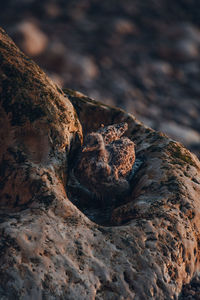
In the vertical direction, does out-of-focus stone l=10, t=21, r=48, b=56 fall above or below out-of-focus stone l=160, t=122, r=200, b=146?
above

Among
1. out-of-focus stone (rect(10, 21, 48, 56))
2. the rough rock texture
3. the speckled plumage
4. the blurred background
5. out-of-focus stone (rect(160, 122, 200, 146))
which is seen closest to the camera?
the rough rock texture

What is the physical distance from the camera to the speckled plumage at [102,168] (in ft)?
9.89

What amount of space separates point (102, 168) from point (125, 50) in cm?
825

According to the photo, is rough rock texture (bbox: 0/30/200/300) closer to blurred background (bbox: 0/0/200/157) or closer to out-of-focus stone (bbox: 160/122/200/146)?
out-of-focus stone (bbox: 160/122/200/146)

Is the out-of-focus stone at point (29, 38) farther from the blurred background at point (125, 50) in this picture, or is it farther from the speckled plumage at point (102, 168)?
the speckled plumage at point (102, 168)

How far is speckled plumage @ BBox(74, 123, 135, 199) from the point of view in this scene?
9.89ft

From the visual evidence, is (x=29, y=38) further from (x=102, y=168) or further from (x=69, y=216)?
(x=69, y=216)

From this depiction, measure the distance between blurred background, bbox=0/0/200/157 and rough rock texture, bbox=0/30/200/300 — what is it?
5068mm

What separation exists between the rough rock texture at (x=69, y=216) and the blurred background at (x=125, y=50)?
16.6 ft

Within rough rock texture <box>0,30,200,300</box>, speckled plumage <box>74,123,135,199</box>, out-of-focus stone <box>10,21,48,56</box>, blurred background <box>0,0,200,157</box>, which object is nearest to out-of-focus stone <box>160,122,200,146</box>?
blurred background <box>0,0,200,157</box>

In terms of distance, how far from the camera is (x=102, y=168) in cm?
300

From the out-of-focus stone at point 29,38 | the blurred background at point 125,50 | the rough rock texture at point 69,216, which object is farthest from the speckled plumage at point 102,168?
the out-of-focus stone at point 29,38

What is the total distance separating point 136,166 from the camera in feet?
10.8

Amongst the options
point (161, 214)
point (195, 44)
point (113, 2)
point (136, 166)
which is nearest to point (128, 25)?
point (113, 2)
